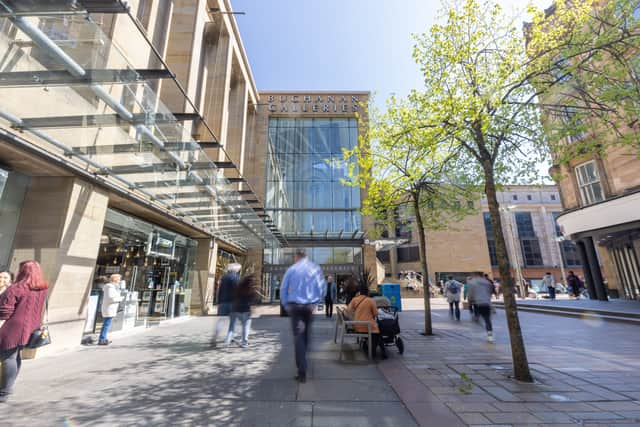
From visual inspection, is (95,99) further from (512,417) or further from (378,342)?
(512,417)

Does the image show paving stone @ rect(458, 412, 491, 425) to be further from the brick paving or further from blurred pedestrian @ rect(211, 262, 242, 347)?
blurred pedestrian @ rect(211, 262, 242, 347)

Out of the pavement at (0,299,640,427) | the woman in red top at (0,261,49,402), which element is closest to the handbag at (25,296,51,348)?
the woman in red top at (0,261,49,402)

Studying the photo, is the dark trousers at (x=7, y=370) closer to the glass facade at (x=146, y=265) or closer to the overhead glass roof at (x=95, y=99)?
the overhead glass roof at (x=95, y=99)

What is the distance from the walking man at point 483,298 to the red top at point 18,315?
9076mm

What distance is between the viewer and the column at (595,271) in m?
14.9

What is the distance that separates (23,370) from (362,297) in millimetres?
6145

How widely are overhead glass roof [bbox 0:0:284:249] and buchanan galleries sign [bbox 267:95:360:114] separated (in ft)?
67.4

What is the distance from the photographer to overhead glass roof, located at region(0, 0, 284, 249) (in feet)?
12.3

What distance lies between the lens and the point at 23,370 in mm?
4516

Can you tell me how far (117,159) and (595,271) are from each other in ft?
74.6

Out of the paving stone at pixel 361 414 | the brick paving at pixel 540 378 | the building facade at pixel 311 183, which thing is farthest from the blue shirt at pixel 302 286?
the building facade at pixel 311 183

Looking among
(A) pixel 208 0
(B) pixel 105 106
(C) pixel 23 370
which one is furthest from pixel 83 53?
(A) pixel 208 0

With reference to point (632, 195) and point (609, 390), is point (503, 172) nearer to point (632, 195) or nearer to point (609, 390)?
point (609, 390)

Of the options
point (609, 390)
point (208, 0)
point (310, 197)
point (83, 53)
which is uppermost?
point (208, 0)
